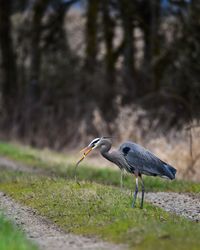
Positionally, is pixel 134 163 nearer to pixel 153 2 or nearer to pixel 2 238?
pixel 2 238

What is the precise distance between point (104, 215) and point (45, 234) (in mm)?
1127

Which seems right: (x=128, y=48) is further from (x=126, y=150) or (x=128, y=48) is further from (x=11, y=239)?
(x=11, y=239)

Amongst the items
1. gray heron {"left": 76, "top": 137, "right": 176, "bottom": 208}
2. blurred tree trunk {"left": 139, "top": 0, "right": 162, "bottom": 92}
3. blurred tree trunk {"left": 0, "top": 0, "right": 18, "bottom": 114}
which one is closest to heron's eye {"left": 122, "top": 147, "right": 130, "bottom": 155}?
gray heron {"left": 76, "top": 137, "right": 176, "bottom": 208}

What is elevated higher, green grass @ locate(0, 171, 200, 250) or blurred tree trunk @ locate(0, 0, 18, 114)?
blurred tree trunk @ locate(0, 0, 18, 114)

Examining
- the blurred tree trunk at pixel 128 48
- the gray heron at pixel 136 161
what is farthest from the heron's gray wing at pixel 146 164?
the blurred tree trunk at pixel 128 48

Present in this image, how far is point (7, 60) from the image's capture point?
133 ft

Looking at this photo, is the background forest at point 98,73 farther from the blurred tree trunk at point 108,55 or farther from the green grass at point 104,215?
the green grass at point 104,215

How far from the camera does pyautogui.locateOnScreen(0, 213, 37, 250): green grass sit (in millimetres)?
9172

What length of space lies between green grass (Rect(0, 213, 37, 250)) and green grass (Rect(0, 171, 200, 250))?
107 centimetres

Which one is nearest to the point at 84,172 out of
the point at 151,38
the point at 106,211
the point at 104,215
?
the point at 106,211

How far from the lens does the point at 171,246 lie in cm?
956

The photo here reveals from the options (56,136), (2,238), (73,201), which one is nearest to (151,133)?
(56,136)

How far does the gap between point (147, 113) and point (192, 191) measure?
11.8 m

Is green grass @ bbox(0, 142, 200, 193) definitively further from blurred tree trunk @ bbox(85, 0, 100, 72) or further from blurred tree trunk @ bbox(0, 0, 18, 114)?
blurred tree trunk @ bbox(0, 0, 18, 114)
